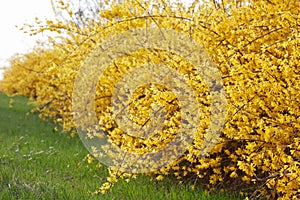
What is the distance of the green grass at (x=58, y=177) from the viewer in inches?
141

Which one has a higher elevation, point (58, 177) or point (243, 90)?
A: point (243, 90)

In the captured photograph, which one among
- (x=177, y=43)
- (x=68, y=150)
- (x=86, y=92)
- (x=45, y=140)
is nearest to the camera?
(x=177, y=43)

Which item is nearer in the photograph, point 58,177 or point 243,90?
point 243,90

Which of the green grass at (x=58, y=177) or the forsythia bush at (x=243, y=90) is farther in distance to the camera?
the green grass at (x=58, y=177)

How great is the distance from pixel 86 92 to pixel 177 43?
5.73 ft

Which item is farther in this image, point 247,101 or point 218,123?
point 218,123

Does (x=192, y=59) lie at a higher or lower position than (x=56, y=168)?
higher

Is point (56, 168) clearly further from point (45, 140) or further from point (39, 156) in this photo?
point (45, 140)

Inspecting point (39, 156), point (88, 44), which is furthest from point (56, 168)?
point (88, 44)

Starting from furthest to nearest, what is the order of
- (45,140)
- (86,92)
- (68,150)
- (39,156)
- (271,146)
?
(45,140) < (68,150) < (39,156) < (86,92) < (271,146)

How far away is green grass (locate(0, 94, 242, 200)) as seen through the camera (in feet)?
11.8

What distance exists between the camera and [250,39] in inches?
130

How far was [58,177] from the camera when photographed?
4414mm

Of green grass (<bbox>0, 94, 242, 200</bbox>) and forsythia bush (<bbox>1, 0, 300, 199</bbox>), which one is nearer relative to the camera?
forsythia bush (<bbox>1, 0, 300, 199</bbox>)
